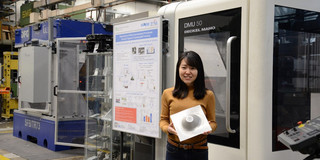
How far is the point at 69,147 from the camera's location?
258 inches

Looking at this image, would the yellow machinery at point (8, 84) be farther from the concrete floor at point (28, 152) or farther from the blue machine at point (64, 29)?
the blue machine at point (64, 29)

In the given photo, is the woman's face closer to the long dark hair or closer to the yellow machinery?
the long dark hair

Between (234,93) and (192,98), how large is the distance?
0.49m

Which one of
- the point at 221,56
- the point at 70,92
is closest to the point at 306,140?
Answer: the point at 221,56

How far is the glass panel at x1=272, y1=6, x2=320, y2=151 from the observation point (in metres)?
2.65

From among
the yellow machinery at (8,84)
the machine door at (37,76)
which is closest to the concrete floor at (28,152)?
the machine door at (37,76)

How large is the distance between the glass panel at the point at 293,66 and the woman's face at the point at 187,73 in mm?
655

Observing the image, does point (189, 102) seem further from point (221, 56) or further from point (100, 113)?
point (100, 113)

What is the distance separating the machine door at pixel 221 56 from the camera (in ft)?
8.89

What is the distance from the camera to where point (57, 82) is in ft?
20.9

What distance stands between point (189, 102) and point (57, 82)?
4.47 metres

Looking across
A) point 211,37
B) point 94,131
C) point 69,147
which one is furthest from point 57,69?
point 211,37

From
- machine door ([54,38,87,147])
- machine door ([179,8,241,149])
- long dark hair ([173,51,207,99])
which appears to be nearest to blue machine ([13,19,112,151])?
machine door ([54,38,87,147])

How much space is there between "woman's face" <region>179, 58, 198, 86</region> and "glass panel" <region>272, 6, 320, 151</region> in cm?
65
